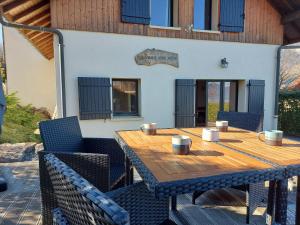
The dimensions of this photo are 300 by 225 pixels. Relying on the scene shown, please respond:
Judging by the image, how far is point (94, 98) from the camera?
15.8ft

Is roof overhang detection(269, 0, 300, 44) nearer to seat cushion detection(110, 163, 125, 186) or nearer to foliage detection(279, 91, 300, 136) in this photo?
foliage detection(279, 91, 300, 136)

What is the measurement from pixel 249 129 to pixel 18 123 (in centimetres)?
689

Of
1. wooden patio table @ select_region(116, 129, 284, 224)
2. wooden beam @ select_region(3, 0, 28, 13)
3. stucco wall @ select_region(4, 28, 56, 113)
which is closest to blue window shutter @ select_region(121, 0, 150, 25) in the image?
wooden beam @ select_region(3, 0, 28, 13)

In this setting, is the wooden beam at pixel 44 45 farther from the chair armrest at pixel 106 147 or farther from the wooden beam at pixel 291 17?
the wooden beam at pixel 291 17

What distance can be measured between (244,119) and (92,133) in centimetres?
298

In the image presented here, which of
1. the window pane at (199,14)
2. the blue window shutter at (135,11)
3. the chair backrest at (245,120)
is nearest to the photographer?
the chair backrest at (245,120)

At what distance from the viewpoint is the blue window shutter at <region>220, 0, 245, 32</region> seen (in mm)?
5816

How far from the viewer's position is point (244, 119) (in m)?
3.32

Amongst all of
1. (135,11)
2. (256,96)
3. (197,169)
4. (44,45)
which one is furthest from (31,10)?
(256,96)

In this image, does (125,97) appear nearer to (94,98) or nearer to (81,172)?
(94,98)

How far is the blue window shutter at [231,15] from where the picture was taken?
5816 millimetres

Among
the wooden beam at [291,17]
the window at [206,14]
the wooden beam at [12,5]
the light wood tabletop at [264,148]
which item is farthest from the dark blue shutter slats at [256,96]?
the wooden beam at [12,5]

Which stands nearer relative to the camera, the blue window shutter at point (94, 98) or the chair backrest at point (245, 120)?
the chair backrest at point (245, 120)

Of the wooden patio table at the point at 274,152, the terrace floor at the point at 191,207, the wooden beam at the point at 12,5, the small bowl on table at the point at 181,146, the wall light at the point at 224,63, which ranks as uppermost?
the wooden beam at the point at 12,5
